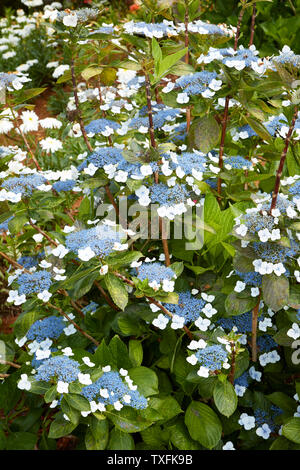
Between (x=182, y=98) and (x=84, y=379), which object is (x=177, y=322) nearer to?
(x=84, y=379)

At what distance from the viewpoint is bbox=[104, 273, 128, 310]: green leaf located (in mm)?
1281

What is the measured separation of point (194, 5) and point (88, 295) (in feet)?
3.56

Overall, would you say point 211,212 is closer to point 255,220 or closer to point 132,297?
point 132,297

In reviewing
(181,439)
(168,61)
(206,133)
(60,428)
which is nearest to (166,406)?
(181,439)

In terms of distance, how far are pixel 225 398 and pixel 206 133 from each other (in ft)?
2.62

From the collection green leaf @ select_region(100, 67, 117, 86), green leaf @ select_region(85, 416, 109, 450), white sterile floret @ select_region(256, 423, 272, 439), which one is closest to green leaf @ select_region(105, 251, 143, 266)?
green leaf @ select_region(85, 416, 109, 450)

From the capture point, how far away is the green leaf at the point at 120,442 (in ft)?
4.58

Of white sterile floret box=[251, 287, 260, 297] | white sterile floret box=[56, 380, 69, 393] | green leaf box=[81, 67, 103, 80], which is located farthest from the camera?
green leaf box=[81, 67, 103, 80]

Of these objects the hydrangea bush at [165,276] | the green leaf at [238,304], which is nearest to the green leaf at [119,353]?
the hydrangea bush at [165,276]

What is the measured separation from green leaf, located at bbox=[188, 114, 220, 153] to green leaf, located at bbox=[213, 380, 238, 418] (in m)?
0.71

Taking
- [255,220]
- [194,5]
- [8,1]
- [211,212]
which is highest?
[194,5]

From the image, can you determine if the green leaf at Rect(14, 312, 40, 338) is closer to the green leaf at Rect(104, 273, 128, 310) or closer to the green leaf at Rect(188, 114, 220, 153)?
the green leaf at Rect(104, 273, 128, 310)

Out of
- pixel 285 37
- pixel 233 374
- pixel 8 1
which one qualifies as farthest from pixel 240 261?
pixel 8 1
